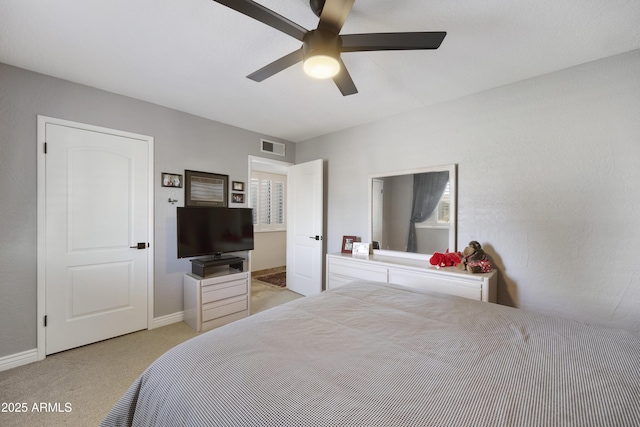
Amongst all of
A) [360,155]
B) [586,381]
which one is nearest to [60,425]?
[586,381]

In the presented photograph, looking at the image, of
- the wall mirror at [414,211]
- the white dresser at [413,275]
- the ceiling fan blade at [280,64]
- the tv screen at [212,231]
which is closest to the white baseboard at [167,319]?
the tv screen at [212,231]

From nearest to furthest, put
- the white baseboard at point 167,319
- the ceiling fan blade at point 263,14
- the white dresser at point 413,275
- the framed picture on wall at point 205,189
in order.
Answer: the ceiling fan blade at point 263,14
the white dresser at point 413,275
the white baseboard at point 167,319
the framed picture on wall at point 205,189

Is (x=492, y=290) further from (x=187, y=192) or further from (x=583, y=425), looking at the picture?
(x=187, y=192)

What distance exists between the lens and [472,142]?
2.61 metres

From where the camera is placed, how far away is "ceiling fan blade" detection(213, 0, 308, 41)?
118cm

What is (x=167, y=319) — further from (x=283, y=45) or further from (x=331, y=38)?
(x=331, y=38)

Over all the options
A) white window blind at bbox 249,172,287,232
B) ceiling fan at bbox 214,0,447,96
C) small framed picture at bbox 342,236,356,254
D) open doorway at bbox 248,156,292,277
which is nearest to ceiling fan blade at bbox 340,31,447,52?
ceiling fan at bbox 214,0,447,96

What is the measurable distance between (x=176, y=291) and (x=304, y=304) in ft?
7.38

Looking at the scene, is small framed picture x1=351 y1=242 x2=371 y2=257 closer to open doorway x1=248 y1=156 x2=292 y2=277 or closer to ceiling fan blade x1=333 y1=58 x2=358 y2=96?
ceiling fan blade x1=333 y1=58 x2=358 y2=96

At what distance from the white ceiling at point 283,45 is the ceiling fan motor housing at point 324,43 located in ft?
1.04

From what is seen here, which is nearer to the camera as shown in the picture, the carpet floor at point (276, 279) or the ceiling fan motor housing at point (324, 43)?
the ceiling fan motor housing at point (324, 43)

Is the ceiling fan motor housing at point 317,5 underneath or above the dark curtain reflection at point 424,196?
above

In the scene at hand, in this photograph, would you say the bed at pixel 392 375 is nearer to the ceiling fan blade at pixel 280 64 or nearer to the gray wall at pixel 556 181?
the gray wall at pixel 556 181

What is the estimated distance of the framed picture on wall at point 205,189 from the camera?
314 centimetres
